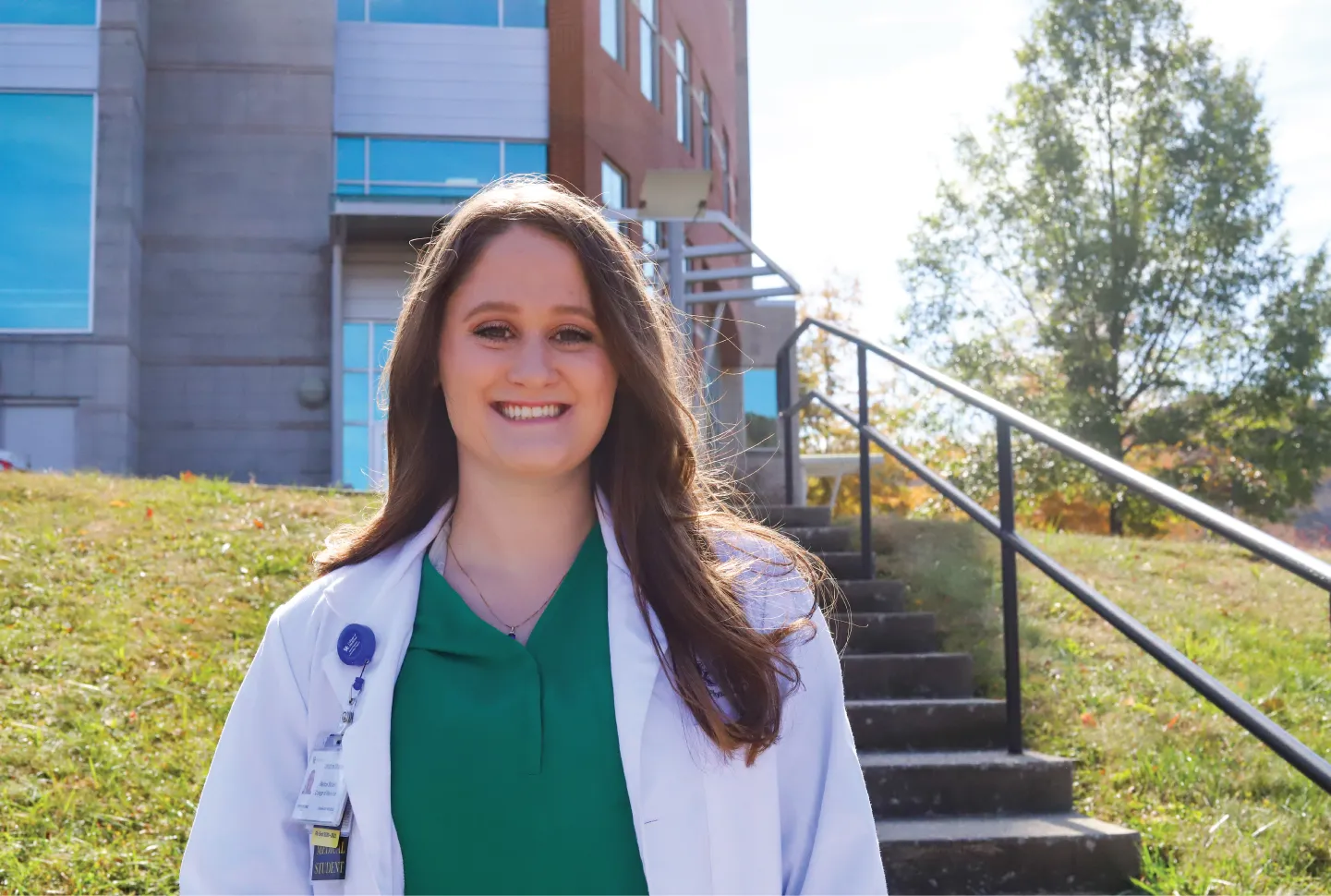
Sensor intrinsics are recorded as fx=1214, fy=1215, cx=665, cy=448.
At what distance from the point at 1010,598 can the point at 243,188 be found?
13.4m

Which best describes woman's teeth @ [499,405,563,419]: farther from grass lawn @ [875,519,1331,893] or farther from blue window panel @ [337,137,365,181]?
blue window panel @ [337,137,365,181]

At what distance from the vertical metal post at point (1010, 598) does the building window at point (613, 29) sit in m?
13.6

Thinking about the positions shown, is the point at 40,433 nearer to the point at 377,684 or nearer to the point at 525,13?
the point at 525,13

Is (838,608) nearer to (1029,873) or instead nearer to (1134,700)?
(1134,700)

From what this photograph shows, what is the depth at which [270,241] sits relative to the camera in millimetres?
15359

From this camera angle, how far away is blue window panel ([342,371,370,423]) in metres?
15.1

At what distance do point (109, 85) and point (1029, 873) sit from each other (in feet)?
47.8

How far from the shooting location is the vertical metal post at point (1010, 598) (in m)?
4.36

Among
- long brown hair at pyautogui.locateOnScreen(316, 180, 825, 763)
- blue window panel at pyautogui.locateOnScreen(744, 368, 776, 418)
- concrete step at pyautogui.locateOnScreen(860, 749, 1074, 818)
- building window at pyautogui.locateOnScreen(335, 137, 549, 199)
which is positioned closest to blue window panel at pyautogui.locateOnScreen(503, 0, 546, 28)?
building window at pyautogui.locateOnScreen(335, 137, 549, 199)

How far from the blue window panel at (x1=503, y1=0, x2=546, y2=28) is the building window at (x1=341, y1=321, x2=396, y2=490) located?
437 cm

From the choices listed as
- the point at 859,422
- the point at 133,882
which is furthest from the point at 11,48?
the point at 133,882

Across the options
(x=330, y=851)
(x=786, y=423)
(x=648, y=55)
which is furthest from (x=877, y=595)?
(x=648, y=55)

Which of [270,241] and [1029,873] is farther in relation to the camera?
[270,241]

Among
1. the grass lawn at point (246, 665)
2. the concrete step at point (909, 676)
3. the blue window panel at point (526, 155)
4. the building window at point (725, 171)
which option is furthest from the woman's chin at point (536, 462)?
the building window at point (725, 171)
